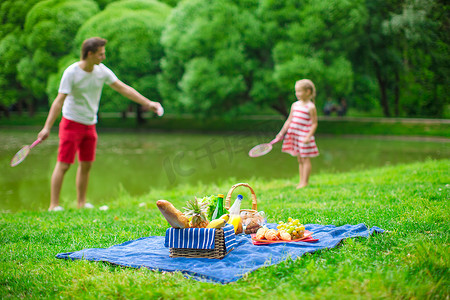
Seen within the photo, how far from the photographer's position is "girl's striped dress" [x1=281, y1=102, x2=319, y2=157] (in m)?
7.50

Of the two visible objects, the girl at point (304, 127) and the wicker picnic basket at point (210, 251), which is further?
the girl at point (304, 127)

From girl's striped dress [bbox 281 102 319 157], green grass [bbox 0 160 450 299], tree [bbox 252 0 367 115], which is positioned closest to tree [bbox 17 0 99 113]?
tree [bbox 252 0 367 115]

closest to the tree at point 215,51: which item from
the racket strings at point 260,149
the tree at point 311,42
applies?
the tree at point 311,42

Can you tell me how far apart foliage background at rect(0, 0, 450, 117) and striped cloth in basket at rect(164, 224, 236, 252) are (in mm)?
16068

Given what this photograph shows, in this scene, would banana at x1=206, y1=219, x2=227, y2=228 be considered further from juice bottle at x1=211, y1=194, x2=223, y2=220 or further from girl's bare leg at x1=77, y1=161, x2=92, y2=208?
girl's bare leg at x1=77, y1=161, x2=92, y2=208

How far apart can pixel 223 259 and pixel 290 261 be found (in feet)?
1.81

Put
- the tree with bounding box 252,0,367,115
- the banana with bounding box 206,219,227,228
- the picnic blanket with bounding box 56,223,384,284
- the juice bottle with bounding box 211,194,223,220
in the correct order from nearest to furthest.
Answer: the picnic blanket with bounding box 56,223,384,284 < the banana with bounding box 206,219,227,228 < the juice bottle with bounding box 211,194,223,220 < the tree with bounding box 252,0,367,115

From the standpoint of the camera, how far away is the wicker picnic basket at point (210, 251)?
11.8ft

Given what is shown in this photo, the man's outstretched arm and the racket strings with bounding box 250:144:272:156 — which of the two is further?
the racket strings with bounding box 250:144:272:156

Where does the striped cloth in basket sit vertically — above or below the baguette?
below

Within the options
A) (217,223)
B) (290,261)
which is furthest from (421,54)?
(290,261)

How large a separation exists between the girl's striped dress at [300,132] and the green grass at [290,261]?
1448 millimetres

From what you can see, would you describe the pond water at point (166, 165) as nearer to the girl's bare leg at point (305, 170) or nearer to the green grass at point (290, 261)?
the girl's bare leg at point (305, 170)

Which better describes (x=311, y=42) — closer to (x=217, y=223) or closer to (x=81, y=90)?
(x=81, y=90)
